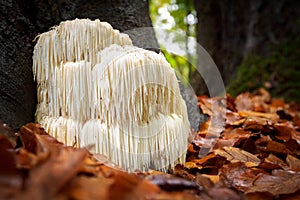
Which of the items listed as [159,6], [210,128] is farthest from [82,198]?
[159,6]

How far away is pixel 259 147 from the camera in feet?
7.97

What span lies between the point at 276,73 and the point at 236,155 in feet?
13.2

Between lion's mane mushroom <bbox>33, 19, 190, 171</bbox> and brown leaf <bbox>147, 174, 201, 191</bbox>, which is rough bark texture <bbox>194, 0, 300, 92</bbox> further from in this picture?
brown leaf <bbox>147, 174, 201, 191</bbox>

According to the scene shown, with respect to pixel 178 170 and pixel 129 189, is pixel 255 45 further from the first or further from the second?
pixel 129 189

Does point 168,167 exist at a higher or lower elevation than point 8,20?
lower

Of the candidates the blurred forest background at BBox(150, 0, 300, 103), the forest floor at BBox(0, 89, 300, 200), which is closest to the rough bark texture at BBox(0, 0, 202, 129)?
the forest floor at BBox(0, 89, 300, 200)

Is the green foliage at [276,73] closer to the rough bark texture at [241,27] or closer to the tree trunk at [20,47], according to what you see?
the rough bark texture at [241,27]

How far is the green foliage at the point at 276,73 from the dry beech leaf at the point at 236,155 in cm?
369

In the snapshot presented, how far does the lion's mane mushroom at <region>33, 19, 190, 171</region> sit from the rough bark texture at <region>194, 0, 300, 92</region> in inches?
185

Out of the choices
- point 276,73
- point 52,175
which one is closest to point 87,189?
point 52,175

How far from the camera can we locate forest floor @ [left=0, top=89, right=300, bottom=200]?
3.30 ft

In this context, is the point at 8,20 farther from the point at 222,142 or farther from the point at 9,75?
the point at 222,142

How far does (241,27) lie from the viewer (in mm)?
6309

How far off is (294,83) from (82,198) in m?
5.21
